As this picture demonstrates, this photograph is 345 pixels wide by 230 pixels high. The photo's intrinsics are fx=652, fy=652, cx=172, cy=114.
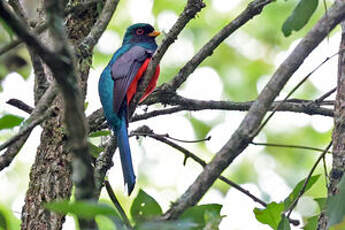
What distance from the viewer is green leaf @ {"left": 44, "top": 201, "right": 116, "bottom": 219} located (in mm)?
1540

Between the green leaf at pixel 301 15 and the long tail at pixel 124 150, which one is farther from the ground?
the green leaf at pixel 301 15

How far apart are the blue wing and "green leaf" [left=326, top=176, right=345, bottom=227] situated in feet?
7.39

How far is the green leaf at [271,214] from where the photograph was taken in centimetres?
262

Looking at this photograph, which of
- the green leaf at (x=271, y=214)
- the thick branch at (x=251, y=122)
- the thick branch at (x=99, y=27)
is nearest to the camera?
the thick branch at (x=251, y=122)

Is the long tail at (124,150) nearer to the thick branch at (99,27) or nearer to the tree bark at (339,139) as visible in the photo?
the thick branch at (99,27)

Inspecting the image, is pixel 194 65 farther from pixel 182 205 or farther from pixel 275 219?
pixel 182 205

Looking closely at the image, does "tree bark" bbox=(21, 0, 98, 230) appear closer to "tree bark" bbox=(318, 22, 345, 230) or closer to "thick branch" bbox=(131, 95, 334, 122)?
"thick branch" bbox=(131, 95, 334, 122)

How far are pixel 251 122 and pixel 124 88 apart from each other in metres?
2.61

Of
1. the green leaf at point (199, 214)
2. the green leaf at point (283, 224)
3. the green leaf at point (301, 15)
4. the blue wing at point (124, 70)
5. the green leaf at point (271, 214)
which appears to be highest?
the blue wing at point (124, 70)

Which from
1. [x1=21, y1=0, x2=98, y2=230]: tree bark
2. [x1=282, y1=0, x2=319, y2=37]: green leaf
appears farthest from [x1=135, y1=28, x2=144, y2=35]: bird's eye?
[x1=282, y1=0, x2=319, y2=37]: green leaf

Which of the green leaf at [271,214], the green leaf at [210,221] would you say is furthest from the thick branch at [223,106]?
the green leaf at [210,221]

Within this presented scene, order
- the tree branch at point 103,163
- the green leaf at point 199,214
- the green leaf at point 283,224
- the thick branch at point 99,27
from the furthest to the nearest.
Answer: the thick branch at point 99,27 → the tree branch at point 103,163 → the green leaf at point 283,224 → the green leaf at point 199,214

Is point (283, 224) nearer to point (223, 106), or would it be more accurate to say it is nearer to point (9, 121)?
point (9, 121)

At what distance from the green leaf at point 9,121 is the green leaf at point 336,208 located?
1074 millimetres
